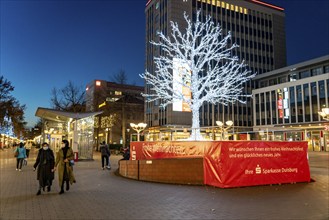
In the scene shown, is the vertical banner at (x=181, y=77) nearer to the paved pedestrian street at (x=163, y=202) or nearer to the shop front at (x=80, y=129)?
the paved pedestrian street at (x=163, y=202)

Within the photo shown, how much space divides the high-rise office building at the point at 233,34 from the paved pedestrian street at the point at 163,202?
174ft

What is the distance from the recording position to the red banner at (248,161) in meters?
11.9

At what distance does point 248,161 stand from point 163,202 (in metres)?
4.74

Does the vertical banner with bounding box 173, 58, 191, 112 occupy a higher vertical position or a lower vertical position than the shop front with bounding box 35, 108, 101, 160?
higher

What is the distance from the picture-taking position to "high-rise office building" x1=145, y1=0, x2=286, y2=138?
66750mm

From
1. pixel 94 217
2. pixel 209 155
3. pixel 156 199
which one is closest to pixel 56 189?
pixel 156 199

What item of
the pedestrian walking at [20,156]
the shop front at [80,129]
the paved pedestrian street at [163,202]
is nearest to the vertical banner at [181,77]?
the paved pedestrian street at [163,202]

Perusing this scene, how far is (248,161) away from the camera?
40.4 ft

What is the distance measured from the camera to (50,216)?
7250mm

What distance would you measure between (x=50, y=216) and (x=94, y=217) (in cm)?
102

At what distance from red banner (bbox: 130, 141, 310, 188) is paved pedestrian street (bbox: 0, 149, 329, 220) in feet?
1.73

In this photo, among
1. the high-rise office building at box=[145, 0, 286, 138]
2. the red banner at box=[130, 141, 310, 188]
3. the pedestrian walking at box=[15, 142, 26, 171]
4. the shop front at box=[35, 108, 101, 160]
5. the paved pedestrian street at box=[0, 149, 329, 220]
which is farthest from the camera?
the high-rise office building at box=[145, 0, 286, 138]

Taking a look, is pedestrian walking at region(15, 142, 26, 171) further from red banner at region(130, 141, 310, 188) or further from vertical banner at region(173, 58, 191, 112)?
red banner at region(130, 141, 310, 188)

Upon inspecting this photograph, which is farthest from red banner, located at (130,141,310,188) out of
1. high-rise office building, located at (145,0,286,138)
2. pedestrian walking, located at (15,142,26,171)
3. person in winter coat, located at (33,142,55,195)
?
high-rise office building, located at (145,0,286,138)
